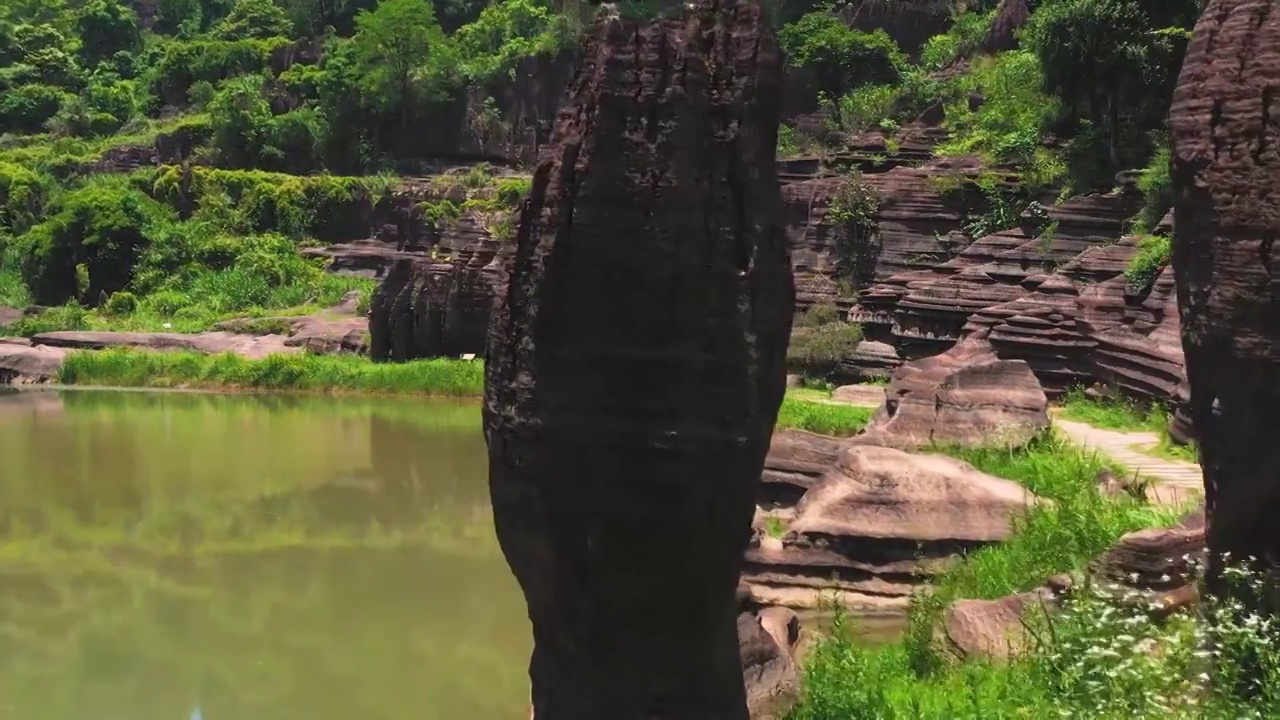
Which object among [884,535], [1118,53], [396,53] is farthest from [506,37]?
[884,535]

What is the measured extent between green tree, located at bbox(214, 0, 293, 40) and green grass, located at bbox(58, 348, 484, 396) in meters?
37.4

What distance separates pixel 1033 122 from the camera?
90.1ft

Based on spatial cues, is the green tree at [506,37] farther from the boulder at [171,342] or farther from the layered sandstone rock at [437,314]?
the boulder at [171,342]

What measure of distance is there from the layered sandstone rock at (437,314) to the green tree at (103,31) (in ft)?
156

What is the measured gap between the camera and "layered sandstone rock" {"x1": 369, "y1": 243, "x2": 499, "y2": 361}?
27750 mm

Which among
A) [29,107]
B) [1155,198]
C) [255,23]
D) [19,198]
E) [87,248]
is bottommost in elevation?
[87,248]

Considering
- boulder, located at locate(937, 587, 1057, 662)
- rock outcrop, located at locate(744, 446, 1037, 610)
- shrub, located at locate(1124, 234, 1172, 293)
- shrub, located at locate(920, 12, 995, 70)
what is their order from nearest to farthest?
boulder, located at locate(937, 587, 1057, 662), rock outcrop, located at locate(744, 446, 1037, 610), shrub, located at locate(1124, 234, 1172, 293), shrub, located at locate(920, 12, 995, 70)

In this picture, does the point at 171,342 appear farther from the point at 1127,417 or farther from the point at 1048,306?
the point at 1127,417

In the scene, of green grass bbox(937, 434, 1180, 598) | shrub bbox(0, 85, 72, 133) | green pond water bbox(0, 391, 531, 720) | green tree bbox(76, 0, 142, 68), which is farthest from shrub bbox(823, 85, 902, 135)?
green tree bbox(76, 0, 142, 68)

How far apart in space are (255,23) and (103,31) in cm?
1248

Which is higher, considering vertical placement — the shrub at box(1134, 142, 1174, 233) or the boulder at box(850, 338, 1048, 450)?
the shrub at box(1134, 142, 1174, 233)

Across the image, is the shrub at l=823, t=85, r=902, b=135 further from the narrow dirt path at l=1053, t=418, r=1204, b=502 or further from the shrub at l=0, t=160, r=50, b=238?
the shrub at l=0, t=160, r=50, b=238

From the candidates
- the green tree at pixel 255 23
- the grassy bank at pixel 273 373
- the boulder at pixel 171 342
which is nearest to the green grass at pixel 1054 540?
the grassy bank at pixel 273 373

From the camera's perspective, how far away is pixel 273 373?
26.5 m
